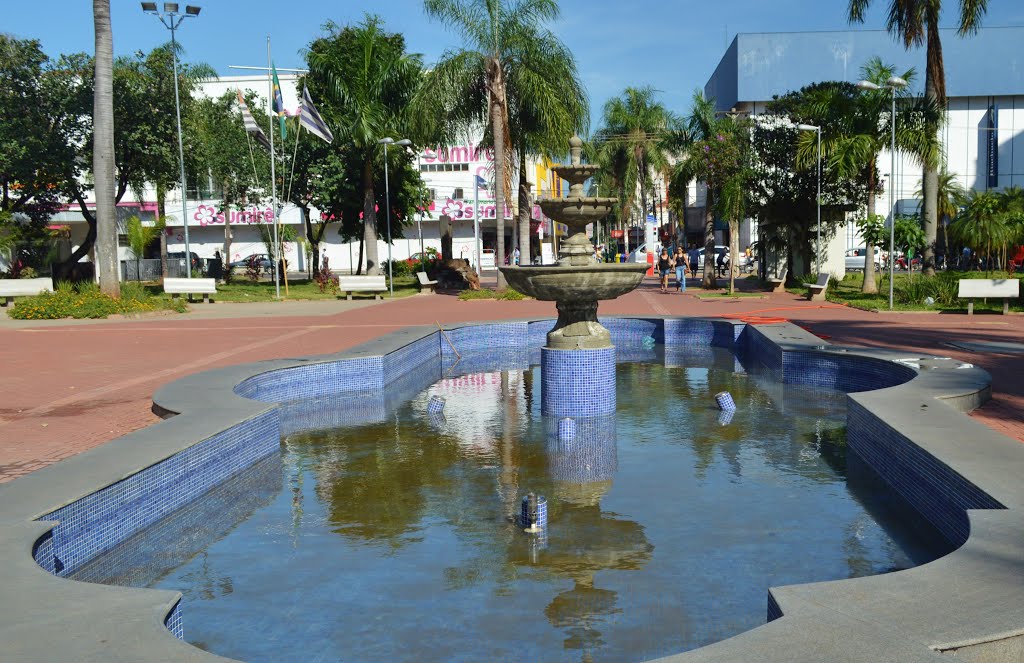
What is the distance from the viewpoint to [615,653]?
4422 mm

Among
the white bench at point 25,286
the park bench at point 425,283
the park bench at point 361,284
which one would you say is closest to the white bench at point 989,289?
the park bench at point 361,284

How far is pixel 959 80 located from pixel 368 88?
152 feet

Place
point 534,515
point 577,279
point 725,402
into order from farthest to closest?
point 577,279, point 725,402, point 534,515

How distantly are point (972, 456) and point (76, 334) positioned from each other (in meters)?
18.1

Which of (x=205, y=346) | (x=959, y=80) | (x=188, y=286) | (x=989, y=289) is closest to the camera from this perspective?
(x=205, y=346)

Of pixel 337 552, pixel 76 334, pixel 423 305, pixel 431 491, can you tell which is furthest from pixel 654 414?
pixel 423 305

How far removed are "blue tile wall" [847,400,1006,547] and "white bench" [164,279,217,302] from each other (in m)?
24.8

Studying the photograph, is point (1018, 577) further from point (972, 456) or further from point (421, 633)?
point (421, 633)

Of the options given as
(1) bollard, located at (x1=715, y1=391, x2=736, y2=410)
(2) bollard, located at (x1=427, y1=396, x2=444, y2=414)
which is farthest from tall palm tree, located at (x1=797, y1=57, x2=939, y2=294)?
(2) bollard, located at (x1=427, y1=396, x2=444, y2=414)

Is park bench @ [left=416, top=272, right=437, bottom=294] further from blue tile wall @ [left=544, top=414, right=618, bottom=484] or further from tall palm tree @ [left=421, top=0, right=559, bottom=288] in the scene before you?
blue tile wall @ [left=544, top=414, right=618, bottom=484]

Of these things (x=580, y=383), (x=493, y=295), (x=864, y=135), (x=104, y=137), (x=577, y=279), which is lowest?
(x=580, y=383)

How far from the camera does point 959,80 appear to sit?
203 feet

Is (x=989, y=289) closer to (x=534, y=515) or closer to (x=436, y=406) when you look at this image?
(x=436, y=406)

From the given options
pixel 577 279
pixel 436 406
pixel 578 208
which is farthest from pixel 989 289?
pixel 436 406
